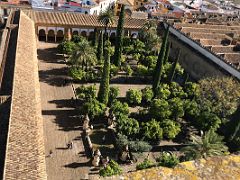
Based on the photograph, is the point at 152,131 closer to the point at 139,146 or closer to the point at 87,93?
the point at 139,146

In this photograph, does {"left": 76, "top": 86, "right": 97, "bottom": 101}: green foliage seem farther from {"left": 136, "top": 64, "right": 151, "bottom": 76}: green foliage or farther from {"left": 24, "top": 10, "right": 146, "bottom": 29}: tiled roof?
{"left": 24, "top": 10, "right": 146, "bottom": 29}: tiled roof

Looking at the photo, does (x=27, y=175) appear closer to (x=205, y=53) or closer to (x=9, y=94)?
(x=9, y=94)

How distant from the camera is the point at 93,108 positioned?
30797 mm

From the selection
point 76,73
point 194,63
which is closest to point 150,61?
point 194,63

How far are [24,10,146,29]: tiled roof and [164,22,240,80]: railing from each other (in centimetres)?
723

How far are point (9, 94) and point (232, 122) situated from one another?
1959 cm

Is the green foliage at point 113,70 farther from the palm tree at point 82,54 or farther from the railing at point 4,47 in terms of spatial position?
the railing at point 4,47

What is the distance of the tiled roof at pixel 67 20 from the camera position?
163 ft

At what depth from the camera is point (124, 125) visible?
28672 mm

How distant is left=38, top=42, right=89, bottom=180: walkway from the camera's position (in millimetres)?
25094

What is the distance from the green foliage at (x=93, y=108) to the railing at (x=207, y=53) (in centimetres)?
1834

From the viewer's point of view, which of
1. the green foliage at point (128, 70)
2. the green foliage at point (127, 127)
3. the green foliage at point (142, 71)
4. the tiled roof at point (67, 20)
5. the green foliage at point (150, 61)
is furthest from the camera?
the tiled roof at point (67, 20)

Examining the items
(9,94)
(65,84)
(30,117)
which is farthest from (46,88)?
(30,117)

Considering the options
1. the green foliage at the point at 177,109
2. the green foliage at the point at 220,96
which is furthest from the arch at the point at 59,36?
the green foliage at the point at 220,96
